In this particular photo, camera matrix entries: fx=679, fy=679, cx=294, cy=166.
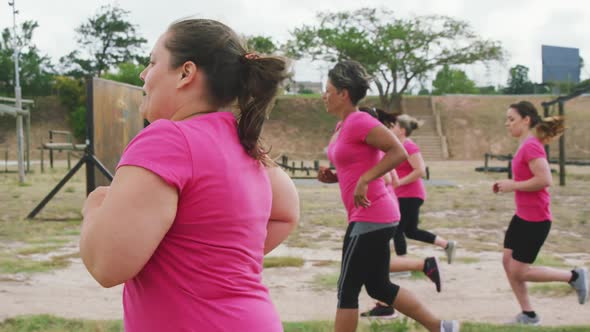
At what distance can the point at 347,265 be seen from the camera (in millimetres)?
3922

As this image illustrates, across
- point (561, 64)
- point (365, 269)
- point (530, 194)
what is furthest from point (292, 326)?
point (561, 64)

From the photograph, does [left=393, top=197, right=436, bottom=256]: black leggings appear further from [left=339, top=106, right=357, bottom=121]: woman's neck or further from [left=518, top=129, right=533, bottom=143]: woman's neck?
[left=339, top=106, right=357, bottom=121]: woman's neck

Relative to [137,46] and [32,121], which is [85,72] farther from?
[32,121]

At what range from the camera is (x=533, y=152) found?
492 centimetres

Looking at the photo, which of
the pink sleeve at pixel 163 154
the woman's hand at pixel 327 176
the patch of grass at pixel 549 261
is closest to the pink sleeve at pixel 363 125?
the woman's hand at pixel 327 176

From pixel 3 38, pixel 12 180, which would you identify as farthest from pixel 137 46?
pixel 12 180

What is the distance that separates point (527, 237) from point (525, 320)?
23.9 inches

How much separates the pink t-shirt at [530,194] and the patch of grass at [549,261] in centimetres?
253

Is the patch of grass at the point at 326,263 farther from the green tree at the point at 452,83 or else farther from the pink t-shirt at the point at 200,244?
the green tree at the point at 452,83

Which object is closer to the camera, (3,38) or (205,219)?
(205,219)

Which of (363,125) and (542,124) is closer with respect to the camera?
(363,125)

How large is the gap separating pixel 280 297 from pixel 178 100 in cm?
439

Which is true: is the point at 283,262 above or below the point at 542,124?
below

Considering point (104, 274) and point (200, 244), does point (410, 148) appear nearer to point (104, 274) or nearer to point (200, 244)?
point (200, 244)
